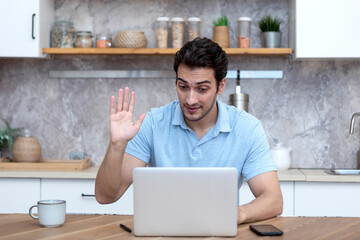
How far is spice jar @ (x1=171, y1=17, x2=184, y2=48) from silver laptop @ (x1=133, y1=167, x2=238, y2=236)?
6.08 feet

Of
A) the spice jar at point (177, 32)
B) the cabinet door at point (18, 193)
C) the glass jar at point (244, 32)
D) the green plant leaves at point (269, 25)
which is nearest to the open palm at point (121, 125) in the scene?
the cabinet door at point (18, 193)

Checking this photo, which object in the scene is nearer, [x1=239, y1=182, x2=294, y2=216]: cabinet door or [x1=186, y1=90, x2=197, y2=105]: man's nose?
[x1=186, y1=90, x2=197, y2=105]: man's nose

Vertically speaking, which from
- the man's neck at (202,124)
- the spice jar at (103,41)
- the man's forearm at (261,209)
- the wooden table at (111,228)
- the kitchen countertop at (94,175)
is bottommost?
the kitchen countertop at (94,175)

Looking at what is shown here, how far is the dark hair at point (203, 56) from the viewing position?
1.98 metres

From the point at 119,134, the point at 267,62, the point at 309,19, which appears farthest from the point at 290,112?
the point at 119,134

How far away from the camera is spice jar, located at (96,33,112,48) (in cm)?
321

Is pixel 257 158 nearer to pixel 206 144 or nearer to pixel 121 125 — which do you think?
pixel 206 144

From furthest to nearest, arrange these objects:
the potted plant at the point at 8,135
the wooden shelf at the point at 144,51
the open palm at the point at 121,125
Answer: the potted plant at the point at 8,135 → the wooden shelf at the point at 144,51 → the open palm at the point at 121,125

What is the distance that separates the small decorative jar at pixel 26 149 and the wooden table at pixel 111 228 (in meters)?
1.42

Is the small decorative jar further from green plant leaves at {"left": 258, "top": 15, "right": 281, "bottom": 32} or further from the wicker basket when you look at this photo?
green plant leaves at {"left": 258, "top": 15, "right": 281, "bottom": 32}

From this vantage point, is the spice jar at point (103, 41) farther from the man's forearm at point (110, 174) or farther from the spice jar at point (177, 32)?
the man's forearm at point (110, 174)

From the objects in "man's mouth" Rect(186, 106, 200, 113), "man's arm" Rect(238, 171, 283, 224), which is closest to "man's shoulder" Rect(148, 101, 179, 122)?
"man's mouth" Rect(186, 106, 200, 113)

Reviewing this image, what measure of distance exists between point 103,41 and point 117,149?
1.56m

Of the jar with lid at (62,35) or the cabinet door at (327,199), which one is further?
the jar with lid at (62,35)
